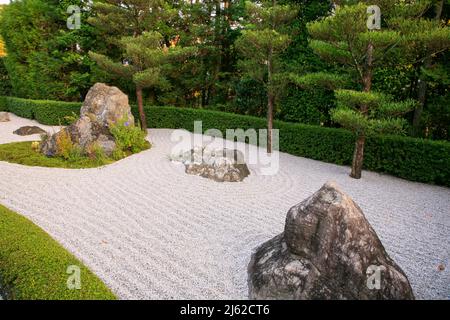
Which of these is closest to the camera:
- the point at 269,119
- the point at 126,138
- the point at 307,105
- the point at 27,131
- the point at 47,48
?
the point at 126,138

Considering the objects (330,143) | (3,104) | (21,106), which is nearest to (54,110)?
(21,106)

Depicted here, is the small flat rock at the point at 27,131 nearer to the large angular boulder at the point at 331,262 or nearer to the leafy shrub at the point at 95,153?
the leafy shrub at the point at 95,153

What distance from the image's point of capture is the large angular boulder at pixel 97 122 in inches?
368

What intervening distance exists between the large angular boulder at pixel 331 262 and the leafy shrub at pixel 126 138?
7177mm

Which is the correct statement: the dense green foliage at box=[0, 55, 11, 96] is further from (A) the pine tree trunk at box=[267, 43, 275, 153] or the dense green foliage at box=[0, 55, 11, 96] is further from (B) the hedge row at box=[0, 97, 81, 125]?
(A) the pine tree trunk at box=[267, 43, 275, 153]

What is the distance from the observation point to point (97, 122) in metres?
10.1

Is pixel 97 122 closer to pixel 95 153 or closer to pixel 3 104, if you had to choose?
pixel 95 153

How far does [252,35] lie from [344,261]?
292 inches

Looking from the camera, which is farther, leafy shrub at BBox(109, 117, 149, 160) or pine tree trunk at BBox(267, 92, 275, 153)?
pine tree trunk at BBox(267, 92, 275, 153)

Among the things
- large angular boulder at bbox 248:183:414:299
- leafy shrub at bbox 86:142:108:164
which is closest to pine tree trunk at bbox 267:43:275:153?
leafy shrub at bbox 86:142:108:164

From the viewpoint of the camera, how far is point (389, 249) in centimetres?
474

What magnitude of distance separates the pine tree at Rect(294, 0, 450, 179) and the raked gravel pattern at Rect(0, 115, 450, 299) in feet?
5.64

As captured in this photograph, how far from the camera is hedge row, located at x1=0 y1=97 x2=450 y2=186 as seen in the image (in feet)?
25.5

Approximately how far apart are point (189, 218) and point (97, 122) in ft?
20.3
